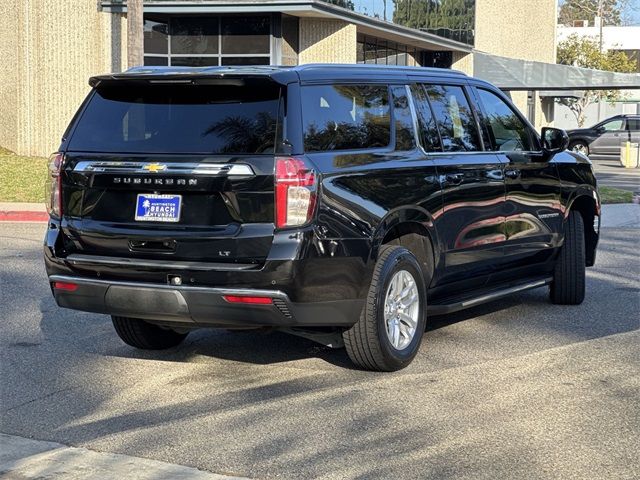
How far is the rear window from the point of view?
6199 mm

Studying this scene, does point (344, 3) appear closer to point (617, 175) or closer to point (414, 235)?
point (617, 175)

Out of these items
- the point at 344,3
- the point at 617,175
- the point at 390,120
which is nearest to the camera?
the point at 390,120

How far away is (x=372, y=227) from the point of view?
6.45 meters

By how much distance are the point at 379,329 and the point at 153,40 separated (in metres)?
22.6

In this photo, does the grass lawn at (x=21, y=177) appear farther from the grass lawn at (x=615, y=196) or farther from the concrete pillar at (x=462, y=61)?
the concrete pillar at (x=462, y=61)

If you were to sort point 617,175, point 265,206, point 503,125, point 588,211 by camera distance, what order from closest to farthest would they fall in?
point 265,206 < point 503,125 < point 588,211 < point 617,175

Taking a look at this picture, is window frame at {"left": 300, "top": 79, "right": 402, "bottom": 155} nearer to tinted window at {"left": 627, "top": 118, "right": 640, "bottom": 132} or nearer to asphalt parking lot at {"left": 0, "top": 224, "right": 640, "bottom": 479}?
asphalt parking lot at {"left": 0, "top": 224, "right": 640, "bottom": 479}

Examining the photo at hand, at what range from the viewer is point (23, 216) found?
1703cm

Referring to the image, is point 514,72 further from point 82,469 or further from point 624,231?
point 82,469

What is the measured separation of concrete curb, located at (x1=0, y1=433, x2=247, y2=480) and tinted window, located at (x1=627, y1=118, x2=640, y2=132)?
41.9 metres

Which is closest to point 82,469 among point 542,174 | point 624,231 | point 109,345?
point 109,345

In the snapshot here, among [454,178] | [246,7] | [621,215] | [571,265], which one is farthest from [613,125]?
[454,178]

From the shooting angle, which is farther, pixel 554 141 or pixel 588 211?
pixel 588 211

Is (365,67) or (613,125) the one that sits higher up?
(365,67)
